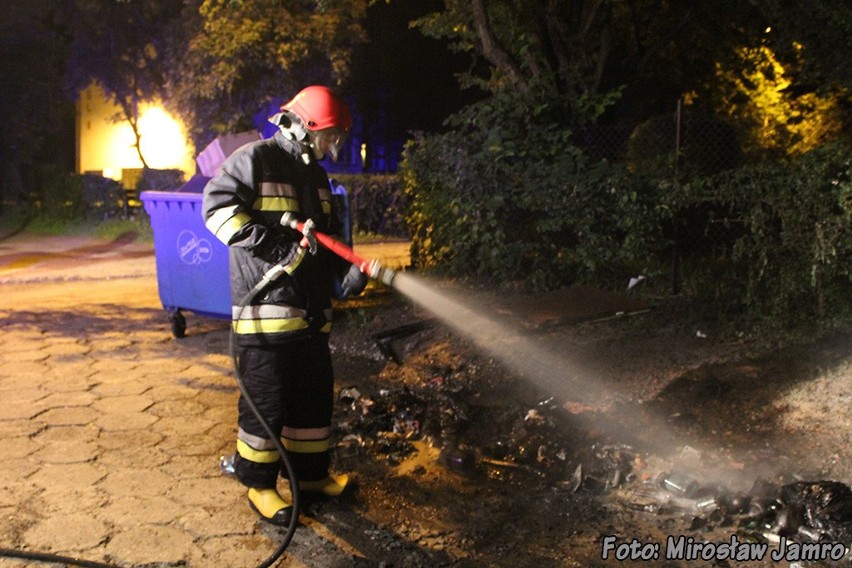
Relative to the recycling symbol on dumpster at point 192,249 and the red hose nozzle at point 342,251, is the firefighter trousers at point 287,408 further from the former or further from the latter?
the recycling symbol on dumpster at point 192,249

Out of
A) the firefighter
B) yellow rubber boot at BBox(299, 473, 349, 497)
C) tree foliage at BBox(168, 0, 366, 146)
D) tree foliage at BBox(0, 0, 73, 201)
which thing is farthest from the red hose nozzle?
tree foliage at BBox(0, 0, 73, 201)

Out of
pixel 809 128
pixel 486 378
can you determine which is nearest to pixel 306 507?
pixel 486 378

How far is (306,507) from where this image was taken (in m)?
4.00

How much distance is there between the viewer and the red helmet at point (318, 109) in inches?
152

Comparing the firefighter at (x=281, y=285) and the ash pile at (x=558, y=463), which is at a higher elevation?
the firefighter at (x=281, y=285)

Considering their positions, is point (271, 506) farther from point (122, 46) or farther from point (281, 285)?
point (122, 46)

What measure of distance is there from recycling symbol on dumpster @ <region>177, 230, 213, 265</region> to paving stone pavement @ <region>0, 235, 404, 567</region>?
78 centimetres

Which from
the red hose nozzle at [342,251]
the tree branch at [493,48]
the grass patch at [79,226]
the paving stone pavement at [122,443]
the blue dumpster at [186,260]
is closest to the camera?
the paving stone pavement at [122,443]

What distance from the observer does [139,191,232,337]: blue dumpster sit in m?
7.23

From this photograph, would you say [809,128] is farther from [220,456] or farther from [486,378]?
[220,456]

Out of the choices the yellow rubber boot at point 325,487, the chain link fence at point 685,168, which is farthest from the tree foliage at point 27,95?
the yellow rubber boot at point 325,487

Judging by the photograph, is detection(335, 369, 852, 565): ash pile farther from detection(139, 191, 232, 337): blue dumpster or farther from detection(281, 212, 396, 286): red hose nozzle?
detection(139, 191, 232, 337): blue dumpster

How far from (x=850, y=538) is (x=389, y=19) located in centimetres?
2056

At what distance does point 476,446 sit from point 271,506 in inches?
59.4
